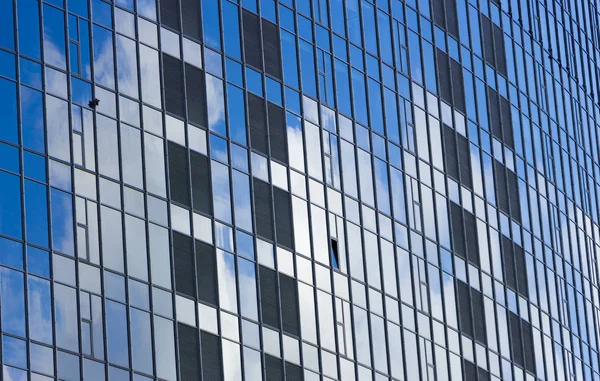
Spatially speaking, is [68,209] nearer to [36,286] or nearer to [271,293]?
[36,286]

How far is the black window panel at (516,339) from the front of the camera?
71.6 meters

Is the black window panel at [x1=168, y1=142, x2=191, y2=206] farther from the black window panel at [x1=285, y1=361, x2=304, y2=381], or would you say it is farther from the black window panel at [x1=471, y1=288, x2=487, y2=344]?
the black window panel at [x1=471, y1=288, x2=487, y2=344]

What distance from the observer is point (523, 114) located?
253 ft

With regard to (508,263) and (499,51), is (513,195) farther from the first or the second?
(499,51)

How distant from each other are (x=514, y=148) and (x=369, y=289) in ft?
47.8

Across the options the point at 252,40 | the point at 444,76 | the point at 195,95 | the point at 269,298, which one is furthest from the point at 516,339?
the point at 195,95

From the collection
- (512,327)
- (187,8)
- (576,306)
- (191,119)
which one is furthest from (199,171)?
(576,306)

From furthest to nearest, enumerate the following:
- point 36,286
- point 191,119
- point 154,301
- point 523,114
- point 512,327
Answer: point 523,114 < point 512,327 < point 191,119 < point 154,301 < point 36,286

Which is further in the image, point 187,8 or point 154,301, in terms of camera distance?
point 187,8

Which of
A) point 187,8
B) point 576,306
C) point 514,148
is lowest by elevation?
point 576,306

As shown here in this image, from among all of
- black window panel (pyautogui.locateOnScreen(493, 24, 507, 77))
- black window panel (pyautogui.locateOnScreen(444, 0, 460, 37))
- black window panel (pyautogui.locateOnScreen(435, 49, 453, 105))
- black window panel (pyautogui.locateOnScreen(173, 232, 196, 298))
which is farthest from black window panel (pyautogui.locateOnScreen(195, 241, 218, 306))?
black window panel (pyautogui.locateOnScreen(493, 24, 507, 77))

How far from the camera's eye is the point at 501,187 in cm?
7388

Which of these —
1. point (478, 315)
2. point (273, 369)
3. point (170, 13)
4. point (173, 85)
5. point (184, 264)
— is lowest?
point (478, 315)

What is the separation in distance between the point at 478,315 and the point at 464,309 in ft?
3.26
